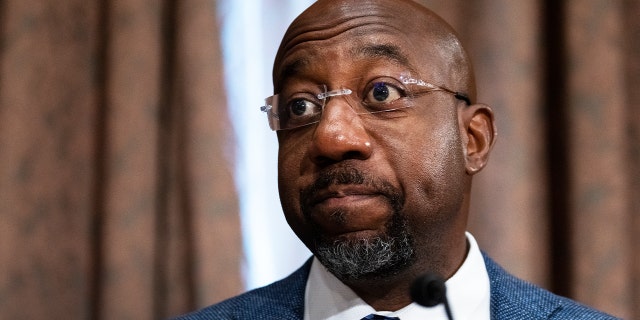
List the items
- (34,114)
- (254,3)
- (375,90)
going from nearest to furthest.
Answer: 1. (375,90)
2. (34,114)
3. (254,3)

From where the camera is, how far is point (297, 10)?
1.97 metres

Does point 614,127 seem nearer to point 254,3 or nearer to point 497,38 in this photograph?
point 497,38

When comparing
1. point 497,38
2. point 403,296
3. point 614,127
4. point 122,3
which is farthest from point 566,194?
point 122,3

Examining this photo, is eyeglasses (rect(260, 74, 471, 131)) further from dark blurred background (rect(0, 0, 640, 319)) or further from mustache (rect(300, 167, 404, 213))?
dark blurred background (rect(0, 0, 640, 319))

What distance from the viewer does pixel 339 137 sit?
47.2 inches

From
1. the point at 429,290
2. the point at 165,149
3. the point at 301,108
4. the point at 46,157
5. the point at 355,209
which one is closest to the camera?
the point at 429,290

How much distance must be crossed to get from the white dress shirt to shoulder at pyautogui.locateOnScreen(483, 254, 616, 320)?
2 centimetres

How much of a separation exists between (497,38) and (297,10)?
1.68ft

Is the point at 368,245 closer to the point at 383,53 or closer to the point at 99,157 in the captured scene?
the point at 383,53

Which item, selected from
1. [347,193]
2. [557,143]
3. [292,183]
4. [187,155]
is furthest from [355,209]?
[557,143]

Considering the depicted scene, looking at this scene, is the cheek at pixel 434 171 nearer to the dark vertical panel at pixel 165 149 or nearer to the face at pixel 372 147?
the face at pixel 372 147

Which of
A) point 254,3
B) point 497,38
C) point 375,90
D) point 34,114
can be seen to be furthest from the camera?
point 254,3

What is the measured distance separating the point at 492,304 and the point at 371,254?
27 cm

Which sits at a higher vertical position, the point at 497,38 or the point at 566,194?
the point at 497,38
